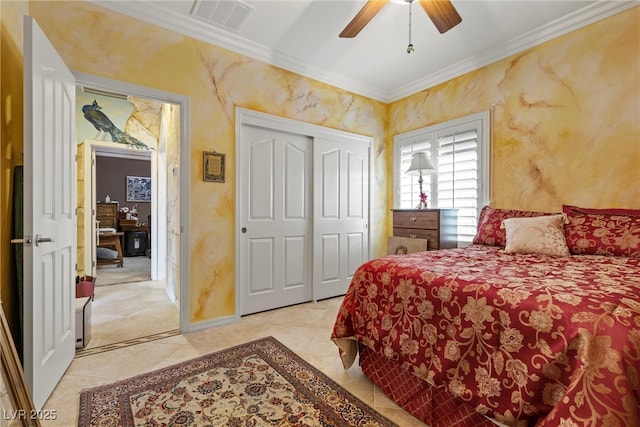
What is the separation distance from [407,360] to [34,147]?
2.18 metres

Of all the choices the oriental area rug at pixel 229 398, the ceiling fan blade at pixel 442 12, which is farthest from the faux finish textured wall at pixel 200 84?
the ceiling fan blade at pixel 442 12

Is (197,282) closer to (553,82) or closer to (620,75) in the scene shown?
(553,82)

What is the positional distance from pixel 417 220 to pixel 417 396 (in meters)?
2.15

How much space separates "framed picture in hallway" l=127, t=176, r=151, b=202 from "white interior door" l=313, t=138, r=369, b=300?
685 centimetres

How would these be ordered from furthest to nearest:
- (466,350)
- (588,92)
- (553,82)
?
(553,82) → (588,92) → (466,350)

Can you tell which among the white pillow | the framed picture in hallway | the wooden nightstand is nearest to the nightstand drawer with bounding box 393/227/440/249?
the wooden nightstand

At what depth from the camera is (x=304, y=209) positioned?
3555mm

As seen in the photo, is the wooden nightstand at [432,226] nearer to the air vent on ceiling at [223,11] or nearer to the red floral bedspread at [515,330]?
the red floral bedspread at [515,330]

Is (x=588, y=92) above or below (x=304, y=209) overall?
above

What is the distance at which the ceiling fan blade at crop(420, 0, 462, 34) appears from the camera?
1.88 metres

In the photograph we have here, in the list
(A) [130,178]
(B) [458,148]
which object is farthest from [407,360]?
(A) [130,178]

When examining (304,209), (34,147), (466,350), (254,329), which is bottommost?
(254,329)

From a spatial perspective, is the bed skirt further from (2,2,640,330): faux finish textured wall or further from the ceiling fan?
the ceiling fan

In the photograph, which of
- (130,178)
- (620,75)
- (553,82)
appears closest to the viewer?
(620,75)
